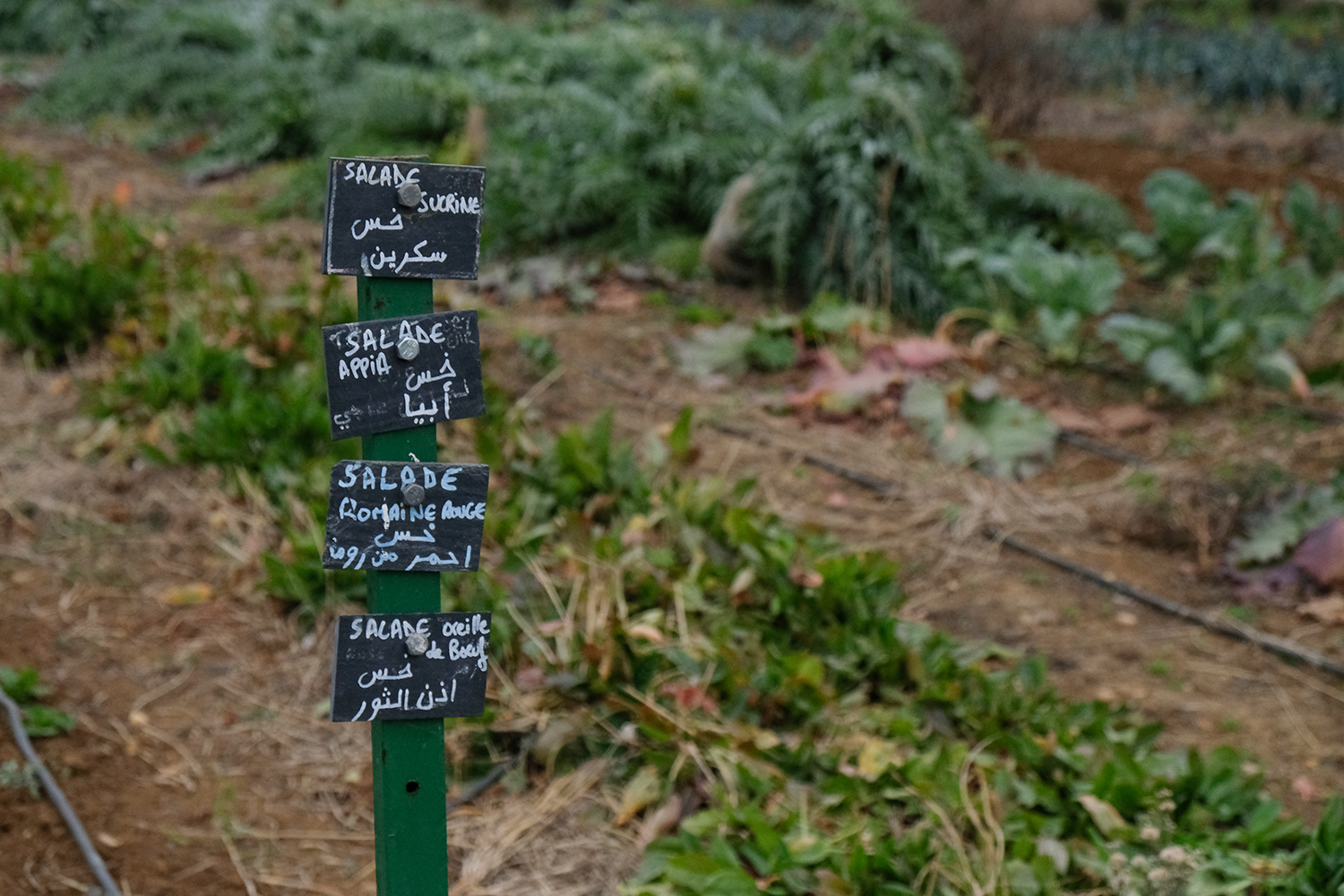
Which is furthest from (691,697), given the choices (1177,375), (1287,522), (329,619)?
(1177,375)

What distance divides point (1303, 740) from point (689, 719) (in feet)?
4.72

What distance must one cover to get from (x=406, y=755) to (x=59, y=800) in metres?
1.18

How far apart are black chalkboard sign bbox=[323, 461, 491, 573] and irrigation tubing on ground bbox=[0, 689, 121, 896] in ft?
3.72

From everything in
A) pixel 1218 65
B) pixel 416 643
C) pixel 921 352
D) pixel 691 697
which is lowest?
pixel 691 697

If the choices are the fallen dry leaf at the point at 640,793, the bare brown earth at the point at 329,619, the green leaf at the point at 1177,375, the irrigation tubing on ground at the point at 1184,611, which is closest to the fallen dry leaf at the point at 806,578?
the bare brown earth at the point at 329,619

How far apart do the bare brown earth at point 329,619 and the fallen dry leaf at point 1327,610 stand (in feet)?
0.15

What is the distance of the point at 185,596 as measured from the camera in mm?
3387

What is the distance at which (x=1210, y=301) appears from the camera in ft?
15.1

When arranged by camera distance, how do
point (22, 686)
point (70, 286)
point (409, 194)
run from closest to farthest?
point (409, 194)
point (22, 686)
point (70, 286)

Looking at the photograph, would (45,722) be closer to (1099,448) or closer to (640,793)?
(640,793)

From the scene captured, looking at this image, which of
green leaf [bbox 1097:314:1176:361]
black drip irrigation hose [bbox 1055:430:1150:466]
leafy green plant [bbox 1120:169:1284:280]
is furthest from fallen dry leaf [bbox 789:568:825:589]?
leafy green plant [bbox 1120:169:1284:280]

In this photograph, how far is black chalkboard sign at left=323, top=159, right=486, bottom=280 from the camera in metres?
1.58

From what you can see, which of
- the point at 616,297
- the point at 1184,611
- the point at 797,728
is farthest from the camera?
the point at 616,297

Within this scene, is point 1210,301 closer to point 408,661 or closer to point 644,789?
point 644,789
